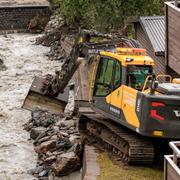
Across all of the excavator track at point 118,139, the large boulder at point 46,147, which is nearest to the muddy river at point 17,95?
the large boulder at point 46,147

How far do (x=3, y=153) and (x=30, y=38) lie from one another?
19.8 metres

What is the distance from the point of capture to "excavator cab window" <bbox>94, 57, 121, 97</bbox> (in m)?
14.6

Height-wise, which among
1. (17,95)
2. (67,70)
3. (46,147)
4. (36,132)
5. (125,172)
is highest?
(67,70)

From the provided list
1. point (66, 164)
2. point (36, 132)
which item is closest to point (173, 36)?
point (66, 164)

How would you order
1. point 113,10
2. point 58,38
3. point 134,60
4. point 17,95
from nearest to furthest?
point 134,60 < point 17,95 < point 113,10 < point 58,38

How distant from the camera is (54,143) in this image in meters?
17.3

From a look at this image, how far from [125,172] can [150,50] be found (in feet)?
29.7

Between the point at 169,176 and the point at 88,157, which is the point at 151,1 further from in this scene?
the point at 169,176

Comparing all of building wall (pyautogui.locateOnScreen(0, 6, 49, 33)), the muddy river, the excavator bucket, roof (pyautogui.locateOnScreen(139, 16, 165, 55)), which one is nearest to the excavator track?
the muddy river

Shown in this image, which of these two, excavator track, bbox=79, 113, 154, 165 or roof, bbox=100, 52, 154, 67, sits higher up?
roof, bbox=100, 52, 154, 67

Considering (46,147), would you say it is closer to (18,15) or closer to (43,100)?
(43,100)

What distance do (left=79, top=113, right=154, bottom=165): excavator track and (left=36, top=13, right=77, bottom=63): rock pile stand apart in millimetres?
14799

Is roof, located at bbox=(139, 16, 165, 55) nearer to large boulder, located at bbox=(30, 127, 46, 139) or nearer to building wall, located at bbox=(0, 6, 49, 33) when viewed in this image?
large boulder, located at bbox=(30, 127, 46, 139)

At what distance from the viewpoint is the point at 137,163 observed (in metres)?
14.2
